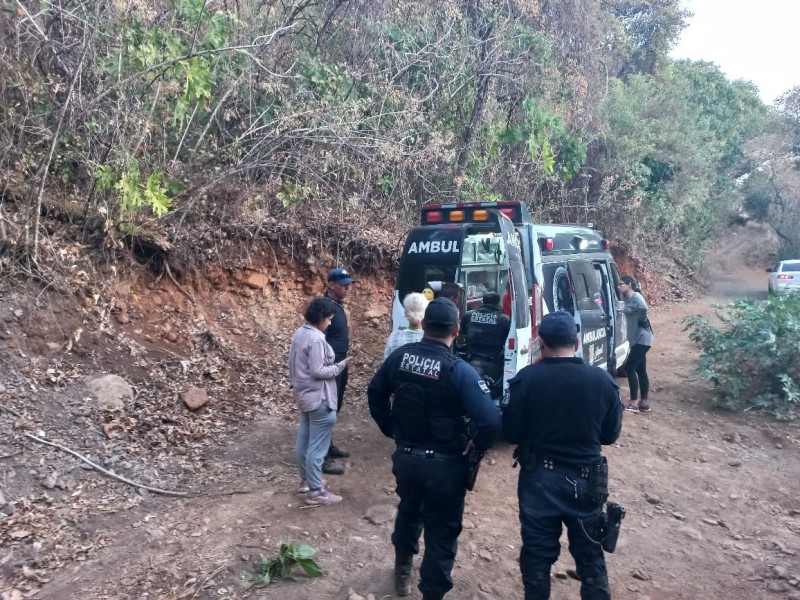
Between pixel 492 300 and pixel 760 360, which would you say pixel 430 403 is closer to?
pixel 492 300

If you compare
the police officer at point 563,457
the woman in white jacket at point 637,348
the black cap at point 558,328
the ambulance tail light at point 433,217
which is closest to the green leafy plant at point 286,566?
the police officer at point 563,457

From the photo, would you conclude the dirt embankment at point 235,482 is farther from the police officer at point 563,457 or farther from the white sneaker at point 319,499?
the police officer at point 563,457

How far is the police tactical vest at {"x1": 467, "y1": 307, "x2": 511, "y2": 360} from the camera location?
563 centimetres

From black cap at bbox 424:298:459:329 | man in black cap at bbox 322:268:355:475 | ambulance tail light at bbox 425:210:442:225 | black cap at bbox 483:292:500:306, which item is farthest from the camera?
ambulance tail light at bbox 425:210:442:225

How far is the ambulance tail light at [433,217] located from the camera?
21.6 feet

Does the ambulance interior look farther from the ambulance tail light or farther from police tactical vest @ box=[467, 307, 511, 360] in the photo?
the ambulance tail light

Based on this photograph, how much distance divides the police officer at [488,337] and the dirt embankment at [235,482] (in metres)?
0.85

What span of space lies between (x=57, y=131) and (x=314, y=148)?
303 centimetres

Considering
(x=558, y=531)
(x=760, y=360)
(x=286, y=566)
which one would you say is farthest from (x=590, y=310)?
(x=286, y=566)

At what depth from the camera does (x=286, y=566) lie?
158 inches

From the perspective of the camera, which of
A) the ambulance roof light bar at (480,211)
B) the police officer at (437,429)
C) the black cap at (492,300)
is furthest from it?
the ambulance roof light bar at (480,211)

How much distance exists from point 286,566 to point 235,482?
153 cm

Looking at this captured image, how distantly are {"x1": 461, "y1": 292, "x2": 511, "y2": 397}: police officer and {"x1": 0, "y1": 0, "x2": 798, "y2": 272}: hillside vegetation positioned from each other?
3045mm

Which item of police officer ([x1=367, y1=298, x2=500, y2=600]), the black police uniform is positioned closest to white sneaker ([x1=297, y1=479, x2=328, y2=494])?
the black police uniform
